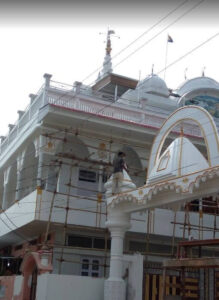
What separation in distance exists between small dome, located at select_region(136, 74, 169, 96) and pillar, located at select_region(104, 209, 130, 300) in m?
13.9

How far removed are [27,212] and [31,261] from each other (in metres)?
2.65

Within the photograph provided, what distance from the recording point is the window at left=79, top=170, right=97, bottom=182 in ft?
60.7

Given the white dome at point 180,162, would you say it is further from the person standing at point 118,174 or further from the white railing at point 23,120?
the white railing at point 23,120

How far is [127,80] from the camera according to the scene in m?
23.6

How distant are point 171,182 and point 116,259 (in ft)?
9.51

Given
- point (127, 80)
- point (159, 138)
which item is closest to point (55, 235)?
point (159, 138)

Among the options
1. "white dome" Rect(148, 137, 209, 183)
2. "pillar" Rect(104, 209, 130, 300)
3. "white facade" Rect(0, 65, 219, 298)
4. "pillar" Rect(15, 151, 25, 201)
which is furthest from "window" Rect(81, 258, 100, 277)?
"white dome" Rect(148, 137, 209, 183)

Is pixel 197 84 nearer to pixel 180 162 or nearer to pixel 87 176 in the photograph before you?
pixel 87 176

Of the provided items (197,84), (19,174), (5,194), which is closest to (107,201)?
(19,174)

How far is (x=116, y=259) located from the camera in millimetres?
12555

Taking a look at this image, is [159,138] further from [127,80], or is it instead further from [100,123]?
[127,80]

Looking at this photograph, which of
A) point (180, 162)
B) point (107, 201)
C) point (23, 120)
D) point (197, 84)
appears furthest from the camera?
point (197, 84)

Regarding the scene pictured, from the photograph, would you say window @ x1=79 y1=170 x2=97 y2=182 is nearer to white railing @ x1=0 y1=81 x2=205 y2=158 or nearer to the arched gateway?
white railing @ x1=0 y1=81 x2=205 y2=158

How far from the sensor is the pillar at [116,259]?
1241cm
